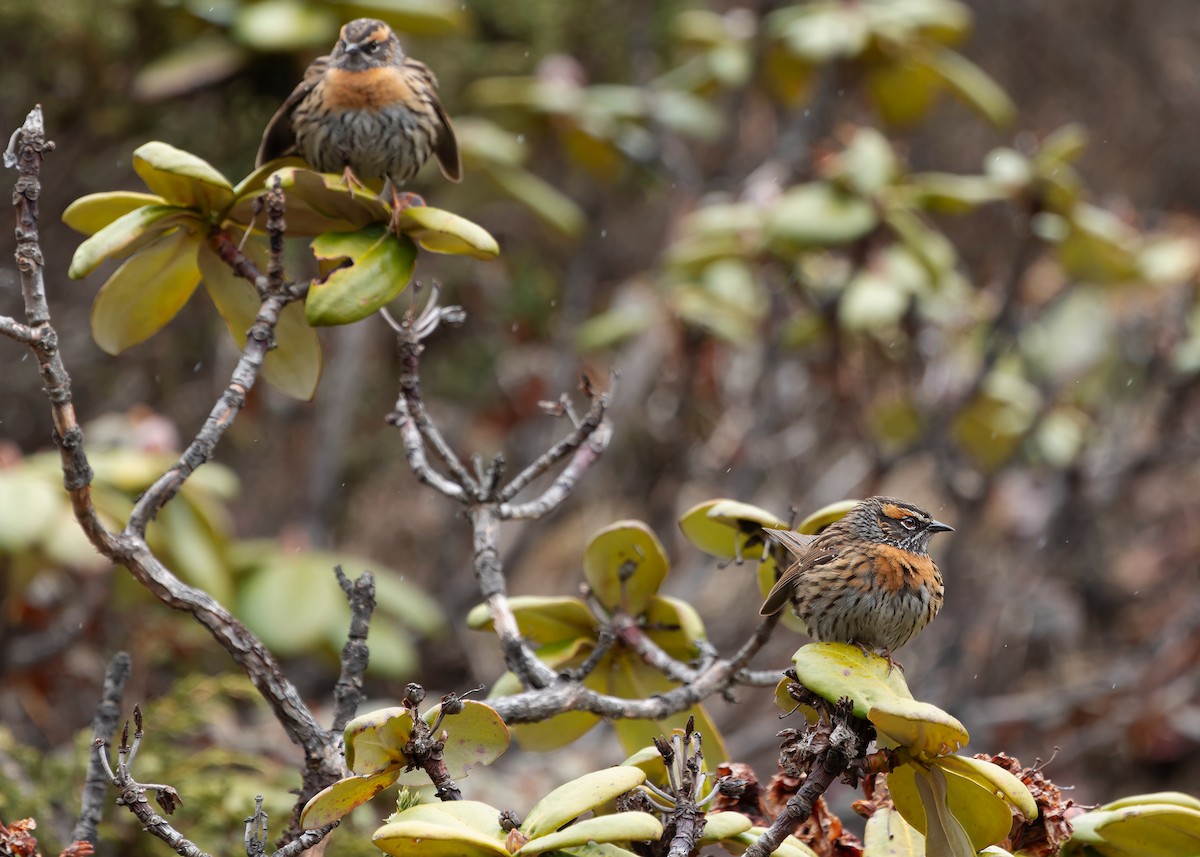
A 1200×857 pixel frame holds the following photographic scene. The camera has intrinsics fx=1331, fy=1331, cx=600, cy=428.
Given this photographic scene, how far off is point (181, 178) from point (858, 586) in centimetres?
119

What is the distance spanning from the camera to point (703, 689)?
211cm

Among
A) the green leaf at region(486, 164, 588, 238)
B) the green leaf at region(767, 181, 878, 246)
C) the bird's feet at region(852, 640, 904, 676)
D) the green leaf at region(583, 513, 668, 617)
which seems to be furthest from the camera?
the green leaf at region(486, 164, 588, 238)

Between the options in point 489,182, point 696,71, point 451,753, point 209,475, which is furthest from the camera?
point 696,71

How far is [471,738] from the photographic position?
1731 mm

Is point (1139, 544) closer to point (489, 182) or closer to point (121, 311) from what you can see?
point (489, 182)

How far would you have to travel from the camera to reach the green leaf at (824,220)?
153 inches

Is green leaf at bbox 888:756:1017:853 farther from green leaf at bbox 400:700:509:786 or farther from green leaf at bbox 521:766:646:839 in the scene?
green leaf at bbox 400:700:509:786

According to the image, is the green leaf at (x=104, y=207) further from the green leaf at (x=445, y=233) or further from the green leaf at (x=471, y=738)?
the green leaf at (x=471, y=738)

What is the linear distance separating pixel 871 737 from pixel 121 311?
134 centimetres

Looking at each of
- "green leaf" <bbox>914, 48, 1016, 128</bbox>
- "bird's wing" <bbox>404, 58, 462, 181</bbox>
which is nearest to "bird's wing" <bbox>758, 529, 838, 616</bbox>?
"bird's wing" <bbox>404, 58, 462, 181</bbox>

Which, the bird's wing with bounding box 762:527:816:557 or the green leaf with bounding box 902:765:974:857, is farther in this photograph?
the bird's wing with bounding box 762:527:816:557

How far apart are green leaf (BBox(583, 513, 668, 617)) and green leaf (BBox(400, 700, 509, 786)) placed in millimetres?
539

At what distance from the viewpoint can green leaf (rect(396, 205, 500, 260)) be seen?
200 centimetres

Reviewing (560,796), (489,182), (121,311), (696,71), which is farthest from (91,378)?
(560,796)
